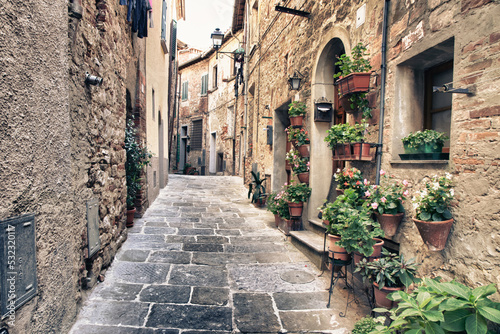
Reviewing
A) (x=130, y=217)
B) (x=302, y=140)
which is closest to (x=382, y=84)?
(x=302, y=140)

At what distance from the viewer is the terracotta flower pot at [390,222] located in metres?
2.58

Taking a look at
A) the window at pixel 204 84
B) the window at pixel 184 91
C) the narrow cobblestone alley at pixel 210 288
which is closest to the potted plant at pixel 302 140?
the narrow cobblestone alley at pixel 210 288

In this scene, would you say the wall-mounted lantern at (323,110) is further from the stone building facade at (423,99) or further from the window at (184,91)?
the window at (184,91)

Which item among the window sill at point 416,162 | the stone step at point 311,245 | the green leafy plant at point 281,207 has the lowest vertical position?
the stone step at point 311,245

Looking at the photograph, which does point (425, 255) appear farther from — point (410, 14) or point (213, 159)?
point (213, 159)

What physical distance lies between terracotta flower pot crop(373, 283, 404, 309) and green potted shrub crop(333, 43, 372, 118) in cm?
167

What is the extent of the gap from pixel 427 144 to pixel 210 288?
2.29 meters

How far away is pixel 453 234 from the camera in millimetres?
2076

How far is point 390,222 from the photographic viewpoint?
2.59 metres

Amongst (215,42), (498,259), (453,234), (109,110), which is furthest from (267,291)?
(215,42)

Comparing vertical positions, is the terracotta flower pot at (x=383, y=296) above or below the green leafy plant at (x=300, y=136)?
below

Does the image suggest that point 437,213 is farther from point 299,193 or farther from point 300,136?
point 300,136

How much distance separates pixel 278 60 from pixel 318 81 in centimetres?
243

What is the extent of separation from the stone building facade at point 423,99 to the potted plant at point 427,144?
0.23 ft
